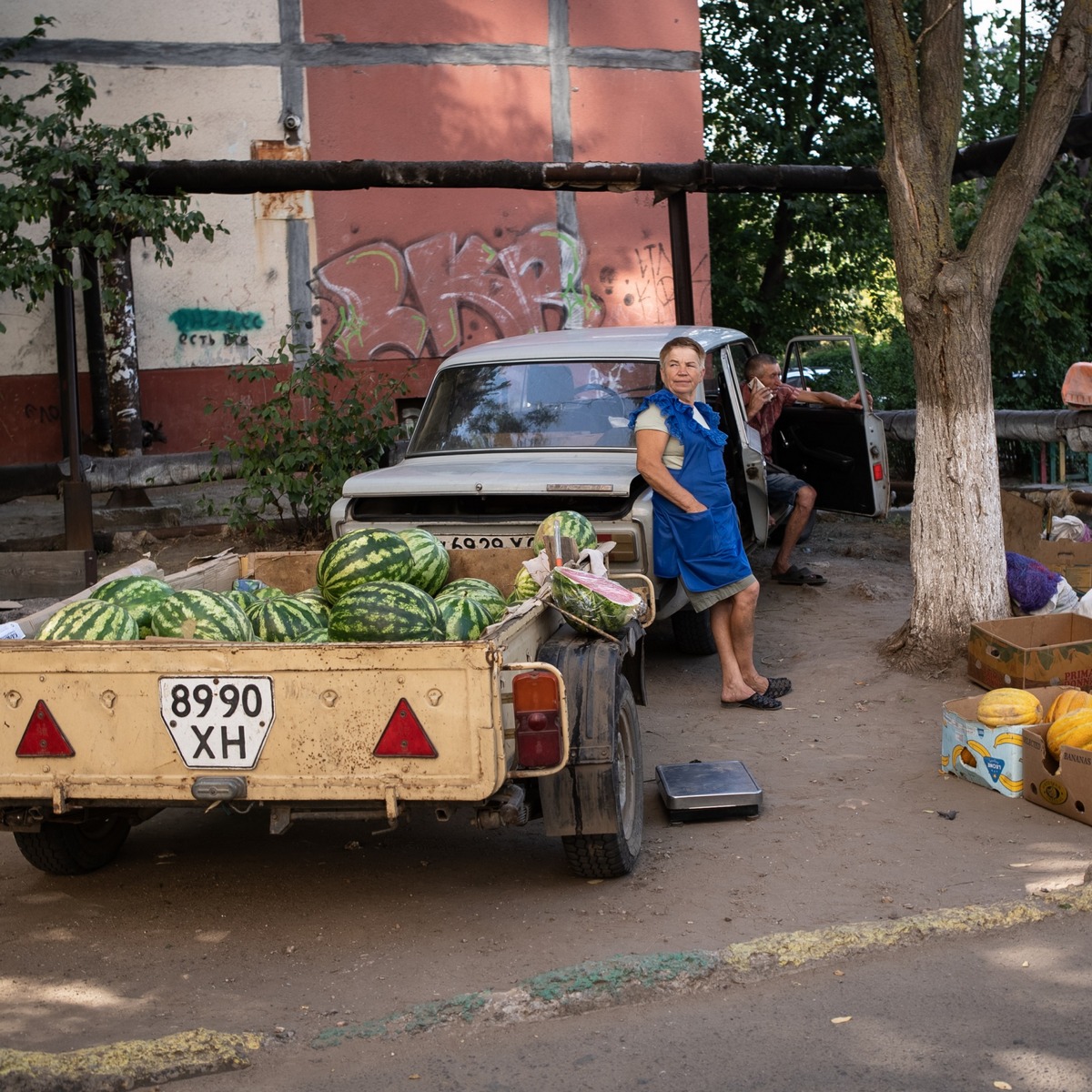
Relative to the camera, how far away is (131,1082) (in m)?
3.69

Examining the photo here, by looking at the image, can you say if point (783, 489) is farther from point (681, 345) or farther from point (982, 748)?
point (982, 748)

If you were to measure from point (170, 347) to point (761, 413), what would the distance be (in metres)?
9.61

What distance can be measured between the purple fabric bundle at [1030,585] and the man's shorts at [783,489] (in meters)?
2.19

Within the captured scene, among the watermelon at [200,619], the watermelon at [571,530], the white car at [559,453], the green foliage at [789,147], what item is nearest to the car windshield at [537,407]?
the white car at [559,453]

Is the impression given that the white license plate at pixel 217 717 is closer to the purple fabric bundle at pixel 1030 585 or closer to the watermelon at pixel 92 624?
the watermelon at pixel 92 624

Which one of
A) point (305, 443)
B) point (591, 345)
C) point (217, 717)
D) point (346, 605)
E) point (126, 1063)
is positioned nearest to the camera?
point (126, 1063)

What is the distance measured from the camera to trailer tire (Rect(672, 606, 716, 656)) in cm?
842

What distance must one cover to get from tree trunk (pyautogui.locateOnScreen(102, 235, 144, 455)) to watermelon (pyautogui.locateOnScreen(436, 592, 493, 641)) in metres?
10.6

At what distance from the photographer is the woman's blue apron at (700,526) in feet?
22.9

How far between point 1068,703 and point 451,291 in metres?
13.0

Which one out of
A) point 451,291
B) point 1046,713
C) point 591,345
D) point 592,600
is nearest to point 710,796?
point 592,600

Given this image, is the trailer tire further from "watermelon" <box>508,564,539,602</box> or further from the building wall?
the building wall

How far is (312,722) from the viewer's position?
4.32 metres

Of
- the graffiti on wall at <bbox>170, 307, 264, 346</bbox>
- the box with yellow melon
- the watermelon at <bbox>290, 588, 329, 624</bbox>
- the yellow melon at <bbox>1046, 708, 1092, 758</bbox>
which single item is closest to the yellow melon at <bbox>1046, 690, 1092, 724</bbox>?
the box with yellow melon
